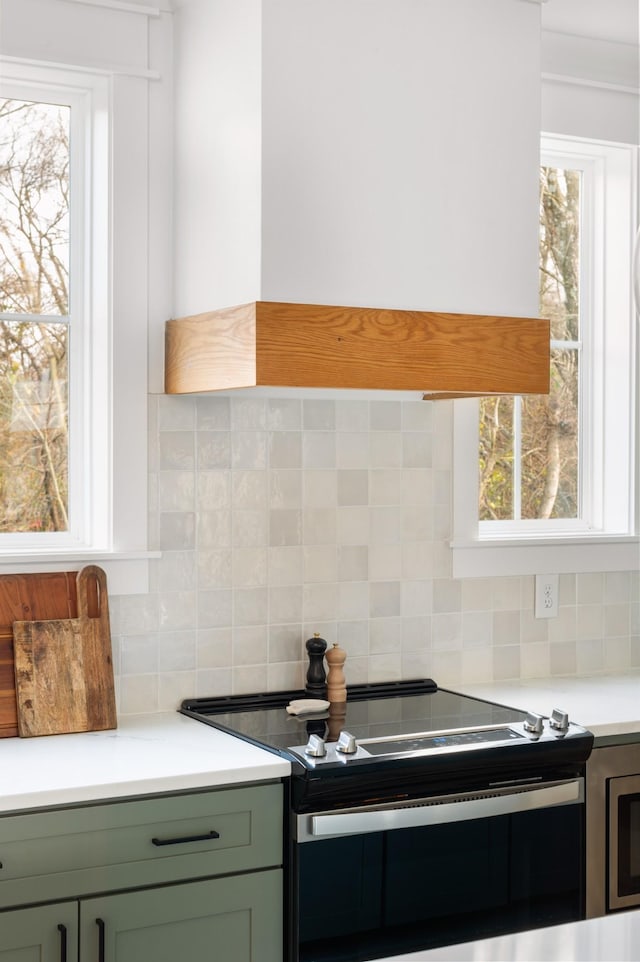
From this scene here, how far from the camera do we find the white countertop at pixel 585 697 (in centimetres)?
267

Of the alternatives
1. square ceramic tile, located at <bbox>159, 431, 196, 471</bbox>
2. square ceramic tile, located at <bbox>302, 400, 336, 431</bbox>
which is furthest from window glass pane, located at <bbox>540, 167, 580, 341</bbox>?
square ceramic tile, located at <bbox>159, 431, 196, 471</bbox>

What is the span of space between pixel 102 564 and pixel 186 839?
73 centimetres

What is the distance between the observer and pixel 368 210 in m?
2.45

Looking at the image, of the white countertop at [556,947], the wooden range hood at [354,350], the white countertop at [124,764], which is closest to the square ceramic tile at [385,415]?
the wooden range hood at [354,350]

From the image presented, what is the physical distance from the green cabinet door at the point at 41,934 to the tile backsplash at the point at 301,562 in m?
0.65

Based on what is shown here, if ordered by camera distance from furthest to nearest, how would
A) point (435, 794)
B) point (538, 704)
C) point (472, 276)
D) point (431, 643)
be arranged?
point (431, 643)
point (538, 704)
point (472, 276)
point (435, 794)

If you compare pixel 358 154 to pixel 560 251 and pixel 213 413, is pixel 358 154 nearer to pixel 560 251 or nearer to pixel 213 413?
pixel 213 413

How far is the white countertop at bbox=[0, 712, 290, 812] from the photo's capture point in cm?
206

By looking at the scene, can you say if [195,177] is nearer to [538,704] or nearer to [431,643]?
[431,643]

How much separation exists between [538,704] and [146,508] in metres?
1.10

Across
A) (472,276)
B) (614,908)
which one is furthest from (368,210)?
(614,908)

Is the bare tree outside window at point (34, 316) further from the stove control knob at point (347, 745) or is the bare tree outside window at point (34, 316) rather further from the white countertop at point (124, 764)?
the stove control knob at point (347, 745)

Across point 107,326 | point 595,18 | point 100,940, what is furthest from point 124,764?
point 595,18

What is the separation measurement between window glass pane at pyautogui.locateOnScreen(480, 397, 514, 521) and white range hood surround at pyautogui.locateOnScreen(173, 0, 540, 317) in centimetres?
62
